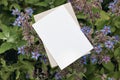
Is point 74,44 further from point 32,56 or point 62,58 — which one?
point 32,56

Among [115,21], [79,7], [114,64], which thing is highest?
[79,7]

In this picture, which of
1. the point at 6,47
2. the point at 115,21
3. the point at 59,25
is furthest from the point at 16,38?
the point at 115,21

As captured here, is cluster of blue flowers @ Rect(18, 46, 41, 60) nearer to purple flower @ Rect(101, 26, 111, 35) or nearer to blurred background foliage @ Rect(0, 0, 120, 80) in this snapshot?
blurred background foliage @ Rect(0, 0, 120, 80)

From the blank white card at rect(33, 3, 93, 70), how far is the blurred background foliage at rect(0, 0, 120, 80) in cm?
7

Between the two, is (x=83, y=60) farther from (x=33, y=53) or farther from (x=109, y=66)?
(x=33, y=53)

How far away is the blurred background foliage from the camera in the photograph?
1.40 m

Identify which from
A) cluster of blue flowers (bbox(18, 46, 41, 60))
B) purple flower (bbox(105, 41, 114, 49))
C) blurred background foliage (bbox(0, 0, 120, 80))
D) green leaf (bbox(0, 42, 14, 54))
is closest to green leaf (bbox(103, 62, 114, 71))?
blurred background foliage (bbox(0, 0, 120, 80))

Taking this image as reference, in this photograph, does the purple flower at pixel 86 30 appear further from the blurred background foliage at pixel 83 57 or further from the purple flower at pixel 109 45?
the purple flower at pixel 109 45

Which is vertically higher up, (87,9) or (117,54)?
(87,9)

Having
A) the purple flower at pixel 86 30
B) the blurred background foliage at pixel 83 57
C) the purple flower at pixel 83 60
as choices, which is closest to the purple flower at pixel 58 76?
the blurred background foliage at pixel 83 57

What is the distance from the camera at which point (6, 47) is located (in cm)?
146

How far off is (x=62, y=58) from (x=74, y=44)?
8cm

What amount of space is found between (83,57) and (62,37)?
0.17 metres

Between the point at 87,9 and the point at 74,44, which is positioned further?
the point at 87,9
